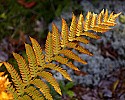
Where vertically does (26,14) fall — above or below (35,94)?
above

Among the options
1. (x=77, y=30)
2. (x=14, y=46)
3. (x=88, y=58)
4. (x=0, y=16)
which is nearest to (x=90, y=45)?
(x=88, y=58)

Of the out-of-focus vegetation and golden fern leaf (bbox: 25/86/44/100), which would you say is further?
the out-of-focus vegetation

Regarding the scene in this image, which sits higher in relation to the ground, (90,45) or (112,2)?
(112,2)

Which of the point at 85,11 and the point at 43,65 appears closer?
the point at 43,65

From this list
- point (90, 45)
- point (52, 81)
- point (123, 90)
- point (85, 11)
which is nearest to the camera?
point (52, 81)

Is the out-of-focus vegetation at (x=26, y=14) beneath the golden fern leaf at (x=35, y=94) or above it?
above

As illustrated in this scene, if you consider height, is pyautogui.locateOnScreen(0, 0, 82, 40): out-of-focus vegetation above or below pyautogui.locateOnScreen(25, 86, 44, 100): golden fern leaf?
above

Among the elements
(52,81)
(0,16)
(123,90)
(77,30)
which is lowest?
(123,90)

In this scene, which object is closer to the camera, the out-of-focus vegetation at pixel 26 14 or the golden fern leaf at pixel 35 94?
the golden fern leaf at pixel 35 94

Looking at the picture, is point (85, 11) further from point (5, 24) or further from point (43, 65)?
point (43, 65)

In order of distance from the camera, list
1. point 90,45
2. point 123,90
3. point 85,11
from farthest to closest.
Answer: point 85,11 < point 90,45 < point 123,90

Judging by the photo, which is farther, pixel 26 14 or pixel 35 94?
pixel 26 14
